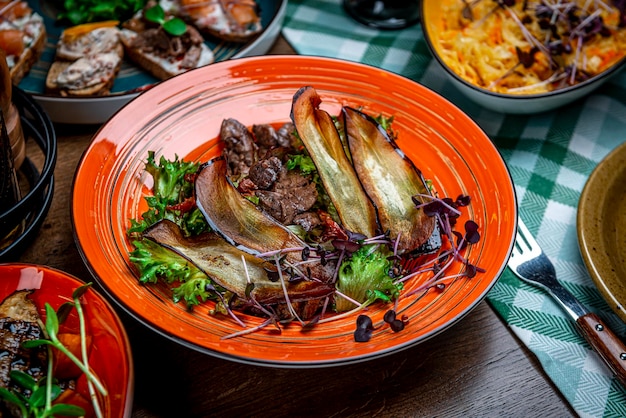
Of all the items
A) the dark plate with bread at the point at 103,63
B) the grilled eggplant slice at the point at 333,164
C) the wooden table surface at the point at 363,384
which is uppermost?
the grilled eggplant slice at the point at 333,164

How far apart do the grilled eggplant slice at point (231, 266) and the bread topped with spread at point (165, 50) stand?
93cm

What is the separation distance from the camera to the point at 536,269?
1.73m

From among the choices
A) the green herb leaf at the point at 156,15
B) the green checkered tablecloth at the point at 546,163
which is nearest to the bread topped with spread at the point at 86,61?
the green herb leaf at the point at 156,15

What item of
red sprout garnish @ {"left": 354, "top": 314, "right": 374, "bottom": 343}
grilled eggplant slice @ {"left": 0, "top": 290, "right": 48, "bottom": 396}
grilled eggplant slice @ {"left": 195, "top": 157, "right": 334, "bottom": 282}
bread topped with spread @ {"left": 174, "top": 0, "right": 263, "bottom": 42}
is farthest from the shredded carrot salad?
grilled eggplant slice @ {"left": 0, "top": 290, "right": 48, "bottom": 396}

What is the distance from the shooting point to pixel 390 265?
154 cm

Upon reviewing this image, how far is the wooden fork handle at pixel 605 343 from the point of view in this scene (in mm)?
1496

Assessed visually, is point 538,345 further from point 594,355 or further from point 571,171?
point 571,171

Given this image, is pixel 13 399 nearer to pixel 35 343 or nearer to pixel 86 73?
pixel 35 343

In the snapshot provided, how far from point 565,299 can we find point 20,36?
1.98 meters

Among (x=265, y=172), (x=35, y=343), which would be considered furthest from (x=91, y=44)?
(x=35, y=343)

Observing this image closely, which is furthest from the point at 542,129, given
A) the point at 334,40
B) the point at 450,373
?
the point at 450,373

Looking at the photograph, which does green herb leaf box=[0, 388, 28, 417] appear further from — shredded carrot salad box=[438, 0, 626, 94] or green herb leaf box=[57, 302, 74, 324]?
shredded carrot salad box=[438, 0, 626, 94]

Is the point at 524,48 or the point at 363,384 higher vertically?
the point at 524,48

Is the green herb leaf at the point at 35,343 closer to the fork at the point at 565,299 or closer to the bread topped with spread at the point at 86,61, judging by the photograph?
the bread topped with spread at the point at 86,61
